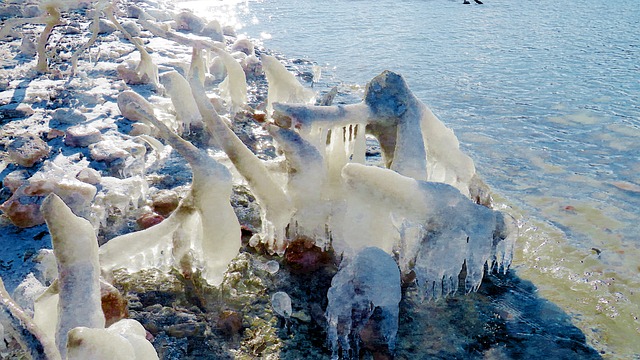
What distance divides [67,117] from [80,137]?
801mm

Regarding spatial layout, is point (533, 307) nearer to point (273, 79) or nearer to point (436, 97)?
point (273, 79)

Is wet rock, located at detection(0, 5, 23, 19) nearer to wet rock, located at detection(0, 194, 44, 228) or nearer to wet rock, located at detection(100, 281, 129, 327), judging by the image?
wet rock, located at detection(0, 194, 44, 228)

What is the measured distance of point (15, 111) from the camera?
5.27 meters

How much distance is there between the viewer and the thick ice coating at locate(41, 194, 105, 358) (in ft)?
6.30

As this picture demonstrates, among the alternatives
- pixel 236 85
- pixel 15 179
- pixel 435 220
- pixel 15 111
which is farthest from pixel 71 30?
pixel 435 220

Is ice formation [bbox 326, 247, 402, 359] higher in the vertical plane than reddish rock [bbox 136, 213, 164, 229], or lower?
higher

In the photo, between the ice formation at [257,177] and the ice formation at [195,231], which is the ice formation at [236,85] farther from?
the ice formation at [195,231]

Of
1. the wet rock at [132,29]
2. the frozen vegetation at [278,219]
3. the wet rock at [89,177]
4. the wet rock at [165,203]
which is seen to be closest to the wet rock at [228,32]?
the wet rock at [132,29]

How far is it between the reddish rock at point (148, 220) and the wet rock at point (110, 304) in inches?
35.7

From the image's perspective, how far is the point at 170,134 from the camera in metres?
2.73

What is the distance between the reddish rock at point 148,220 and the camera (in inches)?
134

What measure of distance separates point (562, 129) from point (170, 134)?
520 cm

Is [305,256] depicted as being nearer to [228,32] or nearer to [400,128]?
[400,128]

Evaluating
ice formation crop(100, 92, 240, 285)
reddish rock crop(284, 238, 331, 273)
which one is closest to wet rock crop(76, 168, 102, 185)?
ice formation crop(100, 92, 240, 285)
